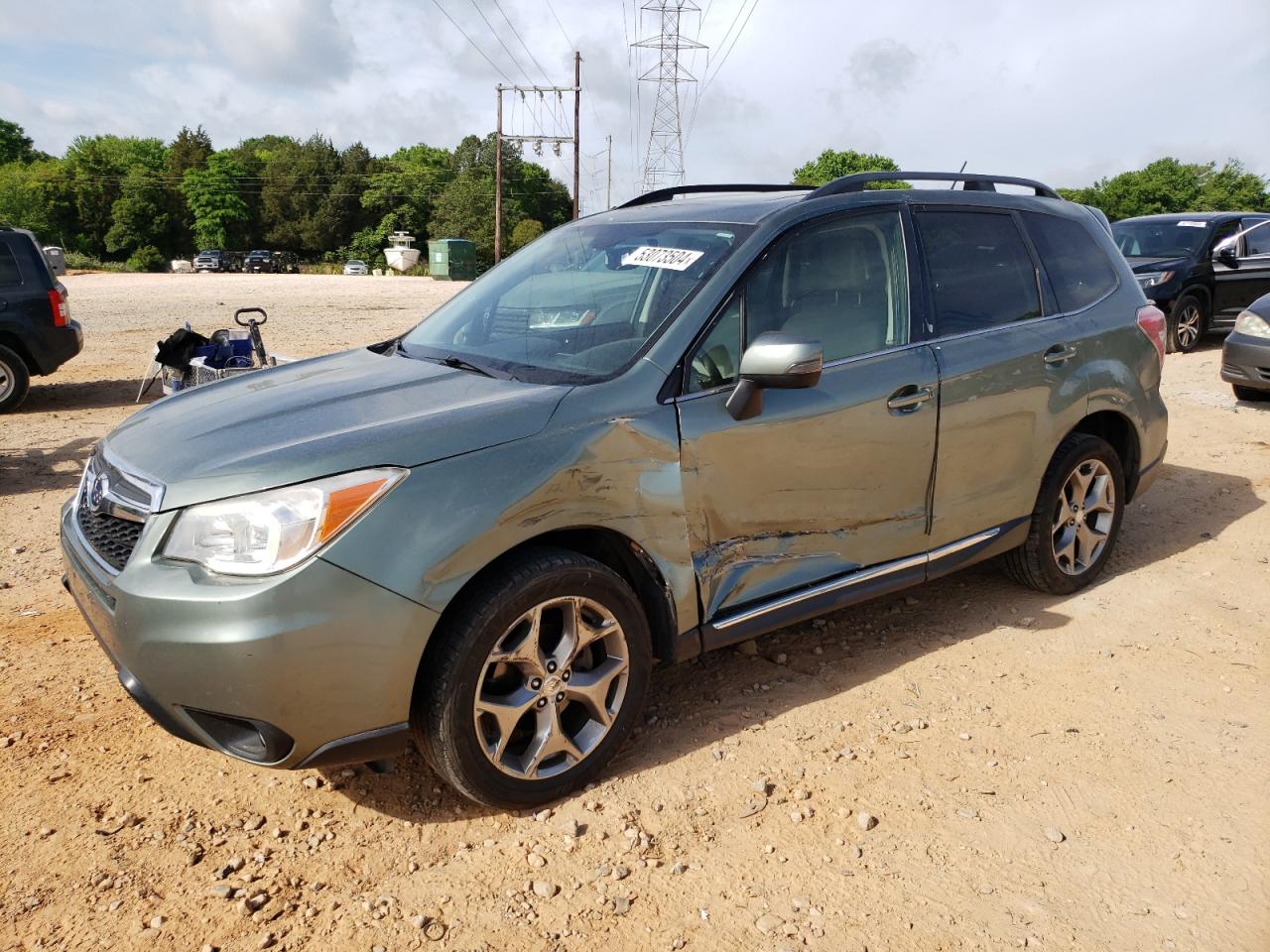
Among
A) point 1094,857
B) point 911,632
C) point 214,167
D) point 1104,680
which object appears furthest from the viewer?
point 214,167

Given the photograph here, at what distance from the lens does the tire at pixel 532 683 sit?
2719 mm

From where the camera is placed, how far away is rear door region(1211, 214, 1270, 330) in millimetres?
13344

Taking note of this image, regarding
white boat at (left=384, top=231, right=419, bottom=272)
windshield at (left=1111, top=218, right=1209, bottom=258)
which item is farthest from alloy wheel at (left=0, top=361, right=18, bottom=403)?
white boat at (left=384, top=231, right=419, bottom=272)

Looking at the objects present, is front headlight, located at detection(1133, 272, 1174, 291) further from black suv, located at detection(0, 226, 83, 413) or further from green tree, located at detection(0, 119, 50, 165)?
green tree, located at detection(0, 119, 50, 165)

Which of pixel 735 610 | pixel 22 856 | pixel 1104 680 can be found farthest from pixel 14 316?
pixel 1104 680

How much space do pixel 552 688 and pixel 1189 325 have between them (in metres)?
13.1

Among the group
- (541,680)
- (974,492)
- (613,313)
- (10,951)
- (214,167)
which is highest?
(214,167)

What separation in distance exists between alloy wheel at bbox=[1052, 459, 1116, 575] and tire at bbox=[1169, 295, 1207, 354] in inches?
385

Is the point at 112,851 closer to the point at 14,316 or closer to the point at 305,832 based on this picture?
the point at 305,832

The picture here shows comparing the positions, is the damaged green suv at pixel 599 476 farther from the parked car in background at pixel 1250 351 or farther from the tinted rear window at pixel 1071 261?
the parked car in background at pixel 1250 351

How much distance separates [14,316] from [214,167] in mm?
95929

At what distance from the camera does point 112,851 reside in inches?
111

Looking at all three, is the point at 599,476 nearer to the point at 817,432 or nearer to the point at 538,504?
the point at 538,504

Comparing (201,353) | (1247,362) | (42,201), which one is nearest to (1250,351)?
(1247,362)
